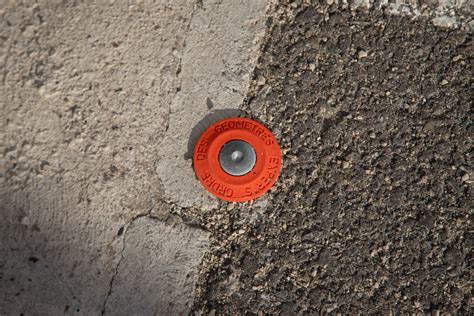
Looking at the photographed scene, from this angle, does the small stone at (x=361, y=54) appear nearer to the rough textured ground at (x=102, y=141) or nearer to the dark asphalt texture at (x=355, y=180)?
the dark asphalt texture at (x=355, y=180)

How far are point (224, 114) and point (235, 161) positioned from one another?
26 centimetres

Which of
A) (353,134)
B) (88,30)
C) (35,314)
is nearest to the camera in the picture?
(35,314)

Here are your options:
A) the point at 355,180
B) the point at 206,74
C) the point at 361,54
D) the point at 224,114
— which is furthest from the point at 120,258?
the point at 361,54

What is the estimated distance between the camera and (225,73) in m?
2.43

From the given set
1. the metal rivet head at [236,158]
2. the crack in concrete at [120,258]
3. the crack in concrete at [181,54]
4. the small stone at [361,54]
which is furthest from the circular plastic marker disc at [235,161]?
the small stone at [361,54]

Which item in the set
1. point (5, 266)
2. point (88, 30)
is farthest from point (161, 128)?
point (5, 266)

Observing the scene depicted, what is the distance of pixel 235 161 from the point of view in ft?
7.64

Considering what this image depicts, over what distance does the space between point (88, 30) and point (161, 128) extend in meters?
0.61

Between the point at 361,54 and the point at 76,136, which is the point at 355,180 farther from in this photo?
the point at 76,136

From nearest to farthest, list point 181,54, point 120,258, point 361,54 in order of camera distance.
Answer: point 120,258
point 181,54
point 361,54

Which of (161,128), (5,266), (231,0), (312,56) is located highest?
(231,0)

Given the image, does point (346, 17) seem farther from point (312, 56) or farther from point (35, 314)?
point (35, 314)

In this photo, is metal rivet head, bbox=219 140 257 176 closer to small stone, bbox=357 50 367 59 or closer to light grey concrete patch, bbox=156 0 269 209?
light grey concrete patch, bbox=156 0 269 209

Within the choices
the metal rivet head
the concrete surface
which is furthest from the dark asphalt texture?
the metal rivet head
